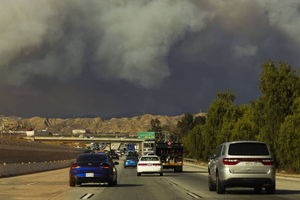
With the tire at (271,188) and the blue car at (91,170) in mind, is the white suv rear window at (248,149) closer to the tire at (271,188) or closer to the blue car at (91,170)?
the tire at (271,188)

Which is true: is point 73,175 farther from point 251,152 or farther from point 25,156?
point 25,156

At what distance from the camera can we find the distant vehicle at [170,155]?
2135 inches

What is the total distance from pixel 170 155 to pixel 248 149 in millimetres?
32826

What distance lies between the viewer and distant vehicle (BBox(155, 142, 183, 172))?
54219 mm

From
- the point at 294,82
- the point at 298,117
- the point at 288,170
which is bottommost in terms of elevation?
the point at 288,170

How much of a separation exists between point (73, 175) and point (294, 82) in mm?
35464

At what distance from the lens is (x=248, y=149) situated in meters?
22.1

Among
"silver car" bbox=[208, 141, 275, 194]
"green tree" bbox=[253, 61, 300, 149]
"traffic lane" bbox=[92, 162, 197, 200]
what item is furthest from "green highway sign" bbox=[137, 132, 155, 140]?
"silver car" bbox=[208, 141, 275, 194]

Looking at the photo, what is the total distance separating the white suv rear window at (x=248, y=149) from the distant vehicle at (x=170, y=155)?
105ft

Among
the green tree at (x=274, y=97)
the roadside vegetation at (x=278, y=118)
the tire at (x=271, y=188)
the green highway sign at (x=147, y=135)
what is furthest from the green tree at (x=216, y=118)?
the green highway sign at (x=147, y=135)

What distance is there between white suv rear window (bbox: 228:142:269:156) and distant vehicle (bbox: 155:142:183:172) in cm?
3209

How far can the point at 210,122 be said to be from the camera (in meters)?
88.6

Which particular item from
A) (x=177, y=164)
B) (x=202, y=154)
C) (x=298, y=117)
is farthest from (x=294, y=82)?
(x=202, y=154)

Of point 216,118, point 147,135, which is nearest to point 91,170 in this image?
point 216,118
